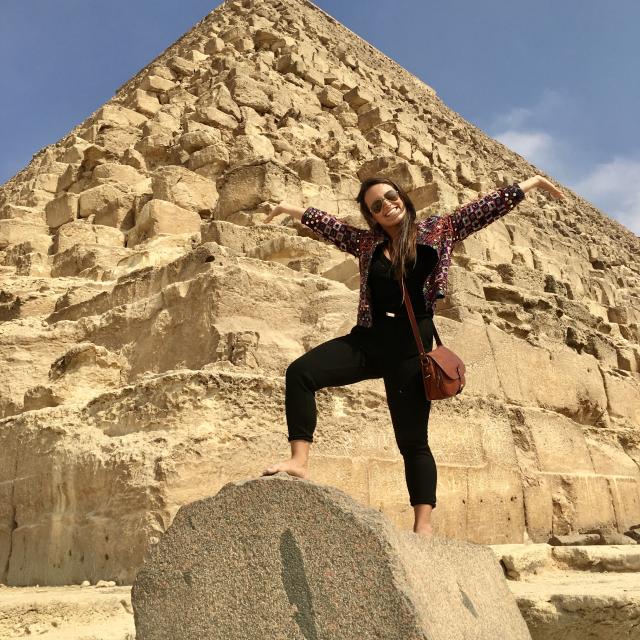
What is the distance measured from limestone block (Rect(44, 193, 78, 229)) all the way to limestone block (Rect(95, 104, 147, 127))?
17.1ft

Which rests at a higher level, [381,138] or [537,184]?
[381,138]

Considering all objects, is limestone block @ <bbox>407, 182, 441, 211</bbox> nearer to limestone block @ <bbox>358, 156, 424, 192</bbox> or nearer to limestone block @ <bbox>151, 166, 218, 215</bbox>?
limestone block @ <bbox>358, 156, 424, 192</bbox>

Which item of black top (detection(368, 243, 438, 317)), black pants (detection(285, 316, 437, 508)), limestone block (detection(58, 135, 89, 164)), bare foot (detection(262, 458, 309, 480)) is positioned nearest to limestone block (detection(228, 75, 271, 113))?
limestone block (detection(58, 135, 89, 164))

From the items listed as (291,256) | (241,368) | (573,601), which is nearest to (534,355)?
(291,256)

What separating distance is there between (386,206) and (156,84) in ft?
63.8

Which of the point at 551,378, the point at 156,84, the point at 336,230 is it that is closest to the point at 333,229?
the point at 336,230

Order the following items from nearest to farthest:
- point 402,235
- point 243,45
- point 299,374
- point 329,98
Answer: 1. point 299,374
2. point 402,235
3. point 329,98
4. point 243,45

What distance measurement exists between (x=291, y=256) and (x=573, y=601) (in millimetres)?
5405

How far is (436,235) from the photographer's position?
3.02 metres

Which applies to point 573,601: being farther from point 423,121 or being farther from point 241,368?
point 423,121

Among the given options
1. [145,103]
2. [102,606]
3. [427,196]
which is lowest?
[102,606]

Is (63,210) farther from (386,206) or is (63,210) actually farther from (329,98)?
(386,206)

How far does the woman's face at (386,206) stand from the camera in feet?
9.98

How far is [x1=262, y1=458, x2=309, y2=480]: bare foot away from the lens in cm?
250
